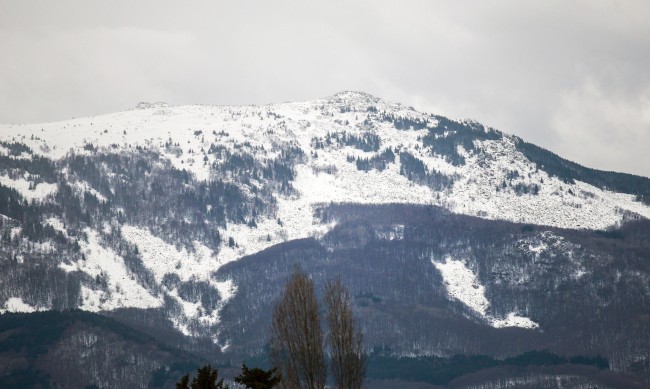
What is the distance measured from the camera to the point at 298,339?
148375 mm

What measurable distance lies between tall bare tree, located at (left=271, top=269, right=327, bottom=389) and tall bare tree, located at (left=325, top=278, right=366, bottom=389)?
2514 mm

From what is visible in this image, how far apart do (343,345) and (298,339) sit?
663 centimetres

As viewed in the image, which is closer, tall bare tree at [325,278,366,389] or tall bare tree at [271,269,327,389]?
tall bare tree at [271,269,327,389]

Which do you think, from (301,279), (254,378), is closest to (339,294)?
(301,279)

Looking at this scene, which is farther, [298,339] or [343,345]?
[343,345]

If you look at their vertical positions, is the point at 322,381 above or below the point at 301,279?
below

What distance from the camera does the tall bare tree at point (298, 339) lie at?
145875 mm

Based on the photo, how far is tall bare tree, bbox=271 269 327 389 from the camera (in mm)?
145875

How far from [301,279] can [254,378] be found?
37.7 metres

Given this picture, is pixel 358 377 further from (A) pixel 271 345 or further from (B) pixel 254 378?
(B) pixel 254 378

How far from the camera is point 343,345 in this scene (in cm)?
15000

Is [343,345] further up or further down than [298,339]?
further down

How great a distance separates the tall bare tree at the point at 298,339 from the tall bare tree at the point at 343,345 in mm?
2514

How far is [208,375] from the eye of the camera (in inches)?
4377
